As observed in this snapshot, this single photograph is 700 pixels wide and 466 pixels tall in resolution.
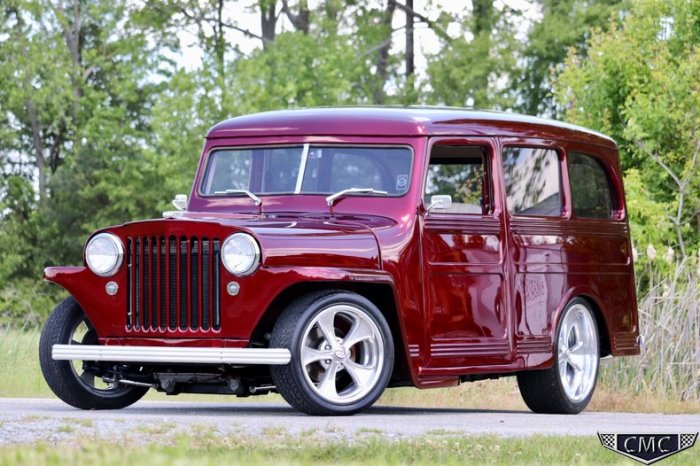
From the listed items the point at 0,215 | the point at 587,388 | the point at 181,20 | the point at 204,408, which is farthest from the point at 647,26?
the point at 0,215

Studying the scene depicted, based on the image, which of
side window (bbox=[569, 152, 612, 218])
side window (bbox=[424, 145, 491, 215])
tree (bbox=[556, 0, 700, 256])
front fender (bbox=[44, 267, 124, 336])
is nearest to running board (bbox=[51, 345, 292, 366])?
front fender (bbox=[44, 267, 124, 336])

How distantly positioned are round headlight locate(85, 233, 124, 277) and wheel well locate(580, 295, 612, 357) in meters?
→ 4.14

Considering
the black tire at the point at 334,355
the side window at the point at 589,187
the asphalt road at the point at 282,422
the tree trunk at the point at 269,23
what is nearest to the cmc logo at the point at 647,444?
the asphalt road at the point at 282,422

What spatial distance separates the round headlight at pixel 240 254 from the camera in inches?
385

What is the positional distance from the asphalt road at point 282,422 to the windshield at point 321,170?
155cm

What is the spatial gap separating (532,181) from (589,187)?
3.78 feet

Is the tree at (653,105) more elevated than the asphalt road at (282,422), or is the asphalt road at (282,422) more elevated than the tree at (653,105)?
the tree at (653,105)

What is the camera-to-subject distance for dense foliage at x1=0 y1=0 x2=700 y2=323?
40.9 meters

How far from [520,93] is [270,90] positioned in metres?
7.45

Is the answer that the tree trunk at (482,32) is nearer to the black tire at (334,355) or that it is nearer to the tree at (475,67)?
the tree at (475,67)

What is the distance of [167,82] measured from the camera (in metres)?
45.8

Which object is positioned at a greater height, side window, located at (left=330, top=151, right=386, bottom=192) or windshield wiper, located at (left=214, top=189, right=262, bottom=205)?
side window, located at (left=330, top=151, right=386, bottom=192)

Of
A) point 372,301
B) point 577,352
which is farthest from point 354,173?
point 577,352

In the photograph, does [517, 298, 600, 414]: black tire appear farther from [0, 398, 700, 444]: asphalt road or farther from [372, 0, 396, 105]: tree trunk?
[372, 0, 396, 105]: tree trunk
